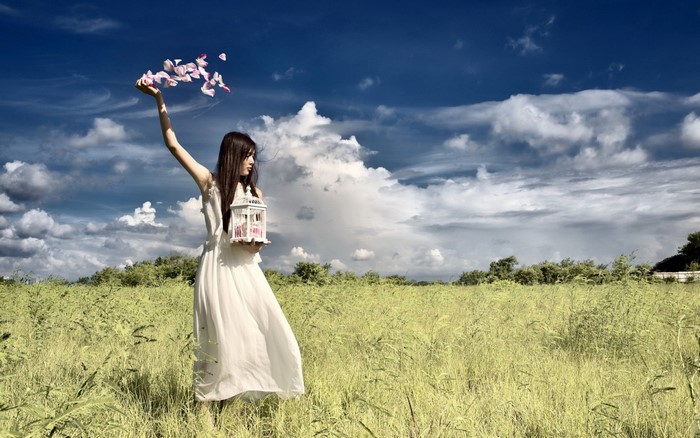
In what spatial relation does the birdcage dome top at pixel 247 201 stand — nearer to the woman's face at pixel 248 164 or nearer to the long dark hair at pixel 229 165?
the long dark hair at pixel 229 165

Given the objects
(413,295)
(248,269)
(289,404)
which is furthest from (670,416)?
(413,295)

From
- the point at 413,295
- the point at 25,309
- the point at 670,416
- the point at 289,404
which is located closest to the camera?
the point at 670,416

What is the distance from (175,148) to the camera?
4906 mm

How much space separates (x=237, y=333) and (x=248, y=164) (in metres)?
1.51

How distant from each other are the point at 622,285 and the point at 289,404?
5.36m

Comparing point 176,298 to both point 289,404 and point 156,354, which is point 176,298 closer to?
point 156,354

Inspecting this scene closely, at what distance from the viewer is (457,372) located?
638 cm

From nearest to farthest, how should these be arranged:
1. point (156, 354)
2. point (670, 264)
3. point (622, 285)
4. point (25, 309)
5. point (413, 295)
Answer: point (156, 354), point (622, 285), point (25, 309), point (413, 295), point (670, 264)

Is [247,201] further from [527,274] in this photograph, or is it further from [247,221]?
[527,274]

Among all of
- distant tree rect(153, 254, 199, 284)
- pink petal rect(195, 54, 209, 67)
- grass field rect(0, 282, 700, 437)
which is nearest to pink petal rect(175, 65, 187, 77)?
pink petal rect(195, 54, 209, 67)

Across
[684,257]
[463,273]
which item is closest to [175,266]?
[463,273]

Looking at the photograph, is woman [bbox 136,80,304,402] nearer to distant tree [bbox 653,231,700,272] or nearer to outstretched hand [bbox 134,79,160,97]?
outstretched hand [bbox 134,79,160,97]

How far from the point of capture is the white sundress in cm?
484

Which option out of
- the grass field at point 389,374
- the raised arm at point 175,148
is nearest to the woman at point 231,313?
the raised arm at point 175,148
